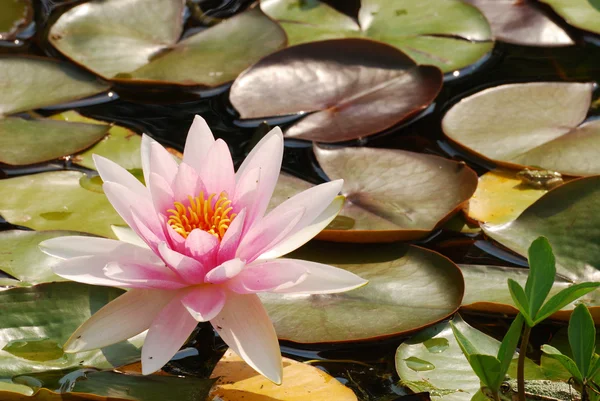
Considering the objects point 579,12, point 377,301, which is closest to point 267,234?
point 377,301

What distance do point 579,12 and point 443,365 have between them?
1.97 metres

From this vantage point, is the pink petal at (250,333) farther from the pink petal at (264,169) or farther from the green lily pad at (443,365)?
the green lily pad at (443,365)

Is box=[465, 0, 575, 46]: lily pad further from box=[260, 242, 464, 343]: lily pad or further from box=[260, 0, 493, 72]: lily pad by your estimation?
box=[260, 242, 464, 343]: lily pad

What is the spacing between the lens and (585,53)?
9.27 feet

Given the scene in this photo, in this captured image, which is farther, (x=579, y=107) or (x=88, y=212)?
(x=579, y=107)

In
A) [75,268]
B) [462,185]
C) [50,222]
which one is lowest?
[50,222]

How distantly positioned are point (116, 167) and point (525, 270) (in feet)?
3.38

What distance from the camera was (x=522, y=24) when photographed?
2.95 metres

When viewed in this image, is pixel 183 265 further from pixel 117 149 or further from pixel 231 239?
pixel 117 149

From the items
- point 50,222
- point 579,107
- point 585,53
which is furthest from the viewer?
point 585,53

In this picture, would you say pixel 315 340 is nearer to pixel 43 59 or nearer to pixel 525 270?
pixel 525 270

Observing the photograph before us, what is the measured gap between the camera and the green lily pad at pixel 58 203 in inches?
76.3

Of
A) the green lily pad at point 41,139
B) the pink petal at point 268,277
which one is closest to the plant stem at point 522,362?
the pink petal at point 268,277

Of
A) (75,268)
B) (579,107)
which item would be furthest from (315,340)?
(579,107)
